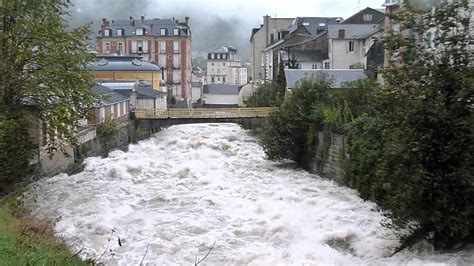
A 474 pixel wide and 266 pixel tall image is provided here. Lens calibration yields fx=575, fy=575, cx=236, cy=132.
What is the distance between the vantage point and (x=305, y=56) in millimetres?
55281

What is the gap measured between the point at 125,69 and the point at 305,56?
681 inches

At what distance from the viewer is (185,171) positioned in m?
28.0

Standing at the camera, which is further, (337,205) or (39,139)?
(39,139)

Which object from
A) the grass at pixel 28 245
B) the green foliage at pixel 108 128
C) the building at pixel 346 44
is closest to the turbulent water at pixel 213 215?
the grass at pixel 28 245

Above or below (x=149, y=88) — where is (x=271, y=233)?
below

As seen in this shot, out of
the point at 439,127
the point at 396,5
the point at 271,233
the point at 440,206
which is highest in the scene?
the point at 396,5

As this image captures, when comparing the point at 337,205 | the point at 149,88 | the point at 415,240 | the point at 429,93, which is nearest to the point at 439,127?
the point at 429,93

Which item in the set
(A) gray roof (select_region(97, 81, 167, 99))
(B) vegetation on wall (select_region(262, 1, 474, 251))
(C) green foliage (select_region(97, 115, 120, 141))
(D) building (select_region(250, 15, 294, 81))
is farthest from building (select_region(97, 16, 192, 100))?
(B) vegetation on wall (select_region(262, 1, 474, 251))

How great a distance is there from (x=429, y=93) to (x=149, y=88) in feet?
136

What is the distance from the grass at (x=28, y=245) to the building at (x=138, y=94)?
29719 millimetres

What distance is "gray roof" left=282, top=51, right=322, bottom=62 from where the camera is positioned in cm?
5491

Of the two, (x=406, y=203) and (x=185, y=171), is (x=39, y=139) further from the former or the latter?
(x=406, y=203)

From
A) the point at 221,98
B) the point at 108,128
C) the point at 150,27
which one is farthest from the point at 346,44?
the point at 221,98

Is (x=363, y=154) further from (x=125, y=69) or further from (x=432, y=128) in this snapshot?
(x=125, y=69)
